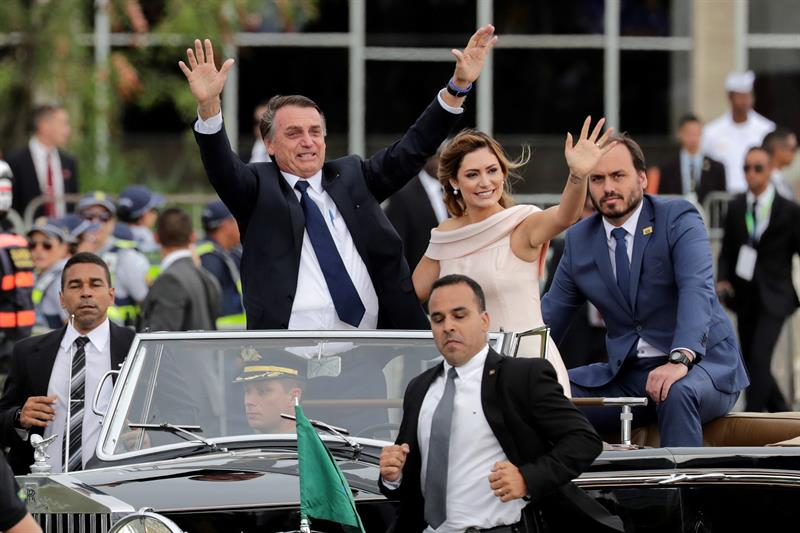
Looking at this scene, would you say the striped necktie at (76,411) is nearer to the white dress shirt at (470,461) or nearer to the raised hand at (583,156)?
the white dress shirt at (470,461)

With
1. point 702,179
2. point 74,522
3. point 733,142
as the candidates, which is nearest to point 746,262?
point 702,179

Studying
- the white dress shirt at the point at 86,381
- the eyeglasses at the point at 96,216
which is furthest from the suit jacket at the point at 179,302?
the white dress shirt at the point at 86,381

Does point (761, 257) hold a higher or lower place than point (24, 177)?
lower

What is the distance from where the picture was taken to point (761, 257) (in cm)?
1325

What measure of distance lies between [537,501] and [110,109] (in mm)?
13305

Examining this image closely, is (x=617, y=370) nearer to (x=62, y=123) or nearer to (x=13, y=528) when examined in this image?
(x=13, y=528)

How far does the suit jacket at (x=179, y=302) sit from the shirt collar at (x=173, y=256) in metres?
0.19

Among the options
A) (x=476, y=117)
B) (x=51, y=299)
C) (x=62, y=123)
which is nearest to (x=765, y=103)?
(x=476, y=117)

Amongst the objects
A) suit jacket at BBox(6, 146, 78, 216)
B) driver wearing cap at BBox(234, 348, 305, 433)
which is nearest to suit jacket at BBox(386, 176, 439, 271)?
suit jacket at BBox(6, 146, 78, 216)

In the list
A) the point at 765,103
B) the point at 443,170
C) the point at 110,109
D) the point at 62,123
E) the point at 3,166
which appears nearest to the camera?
the point at 443,170

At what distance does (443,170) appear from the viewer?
7.39m

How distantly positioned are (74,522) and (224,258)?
691 cm

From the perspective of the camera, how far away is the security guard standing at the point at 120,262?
11.9 m

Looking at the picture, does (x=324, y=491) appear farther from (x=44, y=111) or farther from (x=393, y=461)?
(x=44, y=111)
